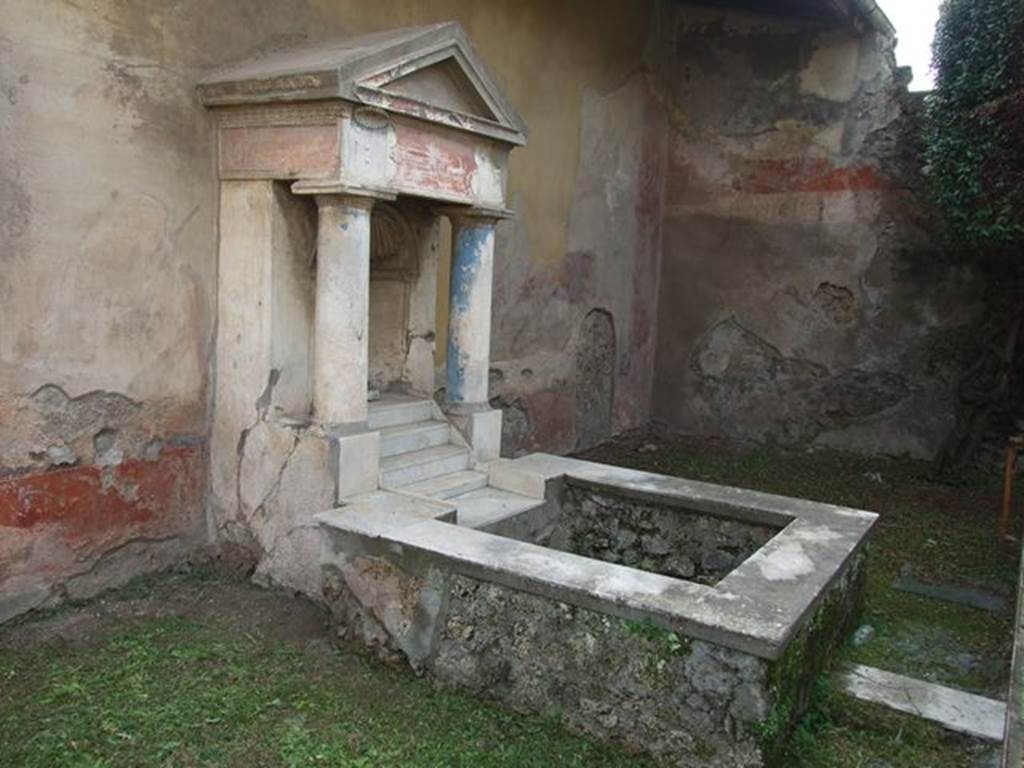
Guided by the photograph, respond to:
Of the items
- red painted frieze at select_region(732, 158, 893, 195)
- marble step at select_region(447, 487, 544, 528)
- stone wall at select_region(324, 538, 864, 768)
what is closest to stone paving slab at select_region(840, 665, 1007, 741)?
stone wall at select_region(324, 538, 864, 768)

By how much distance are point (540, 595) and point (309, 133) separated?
2.37m

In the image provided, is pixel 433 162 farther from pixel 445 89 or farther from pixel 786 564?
pixel 786 564

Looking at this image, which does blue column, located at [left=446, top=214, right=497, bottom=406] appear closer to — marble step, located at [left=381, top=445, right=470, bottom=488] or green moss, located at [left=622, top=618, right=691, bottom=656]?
marble step, located at [left=381, top=445, right=470, bottom=488]

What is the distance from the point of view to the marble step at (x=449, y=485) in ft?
15.1

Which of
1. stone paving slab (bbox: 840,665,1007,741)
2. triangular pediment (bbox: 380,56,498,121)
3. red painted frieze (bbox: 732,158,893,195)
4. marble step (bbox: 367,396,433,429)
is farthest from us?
red painted frieze (bbox: 732,158,893,195)

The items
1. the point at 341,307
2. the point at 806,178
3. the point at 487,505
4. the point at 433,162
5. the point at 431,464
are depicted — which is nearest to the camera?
the point at 341,307

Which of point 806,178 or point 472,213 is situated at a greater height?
point 806,178

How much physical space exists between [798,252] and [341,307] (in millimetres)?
5649

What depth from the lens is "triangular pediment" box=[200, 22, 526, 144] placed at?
390cm

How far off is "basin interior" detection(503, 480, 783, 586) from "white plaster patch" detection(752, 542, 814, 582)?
1.90 feet

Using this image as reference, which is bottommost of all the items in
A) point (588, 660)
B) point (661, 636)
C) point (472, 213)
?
point (588, 660)

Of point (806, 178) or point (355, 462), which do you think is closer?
point (355, 462)

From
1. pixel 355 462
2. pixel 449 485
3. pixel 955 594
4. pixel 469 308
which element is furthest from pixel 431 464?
pixel 955 594

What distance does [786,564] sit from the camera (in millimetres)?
3576
